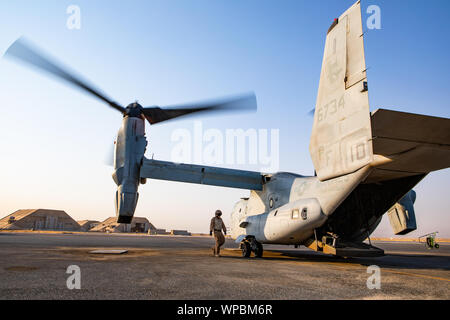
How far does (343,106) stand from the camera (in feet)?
26.3

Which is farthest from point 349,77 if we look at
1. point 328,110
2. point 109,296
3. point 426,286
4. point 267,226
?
point 109,296

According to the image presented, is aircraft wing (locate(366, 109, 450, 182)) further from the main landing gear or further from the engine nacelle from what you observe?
the engine nacelle

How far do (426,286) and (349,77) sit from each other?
504cm

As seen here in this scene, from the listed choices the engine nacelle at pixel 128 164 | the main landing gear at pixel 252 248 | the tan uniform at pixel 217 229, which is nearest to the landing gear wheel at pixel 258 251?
the main landing gear at pixel 252 248

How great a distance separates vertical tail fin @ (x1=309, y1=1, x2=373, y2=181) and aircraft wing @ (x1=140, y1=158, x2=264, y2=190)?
4.23m

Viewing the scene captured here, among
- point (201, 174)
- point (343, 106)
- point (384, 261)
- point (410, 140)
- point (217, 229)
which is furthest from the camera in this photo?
point (201, 174)

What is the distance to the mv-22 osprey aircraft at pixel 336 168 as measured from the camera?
269 inches

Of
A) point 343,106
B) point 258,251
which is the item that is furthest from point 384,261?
point 343,106

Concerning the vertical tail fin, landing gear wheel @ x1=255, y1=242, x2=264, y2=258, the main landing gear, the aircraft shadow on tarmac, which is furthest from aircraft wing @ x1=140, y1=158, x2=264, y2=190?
the vertical tail fin

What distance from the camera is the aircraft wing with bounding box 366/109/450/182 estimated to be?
599 centimetres

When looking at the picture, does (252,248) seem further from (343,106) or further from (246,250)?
(343,106)

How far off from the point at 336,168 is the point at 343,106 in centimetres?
165

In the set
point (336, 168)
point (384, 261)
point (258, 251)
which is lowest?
point (384, 261)

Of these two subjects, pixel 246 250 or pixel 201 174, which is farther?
pixel 201 174
